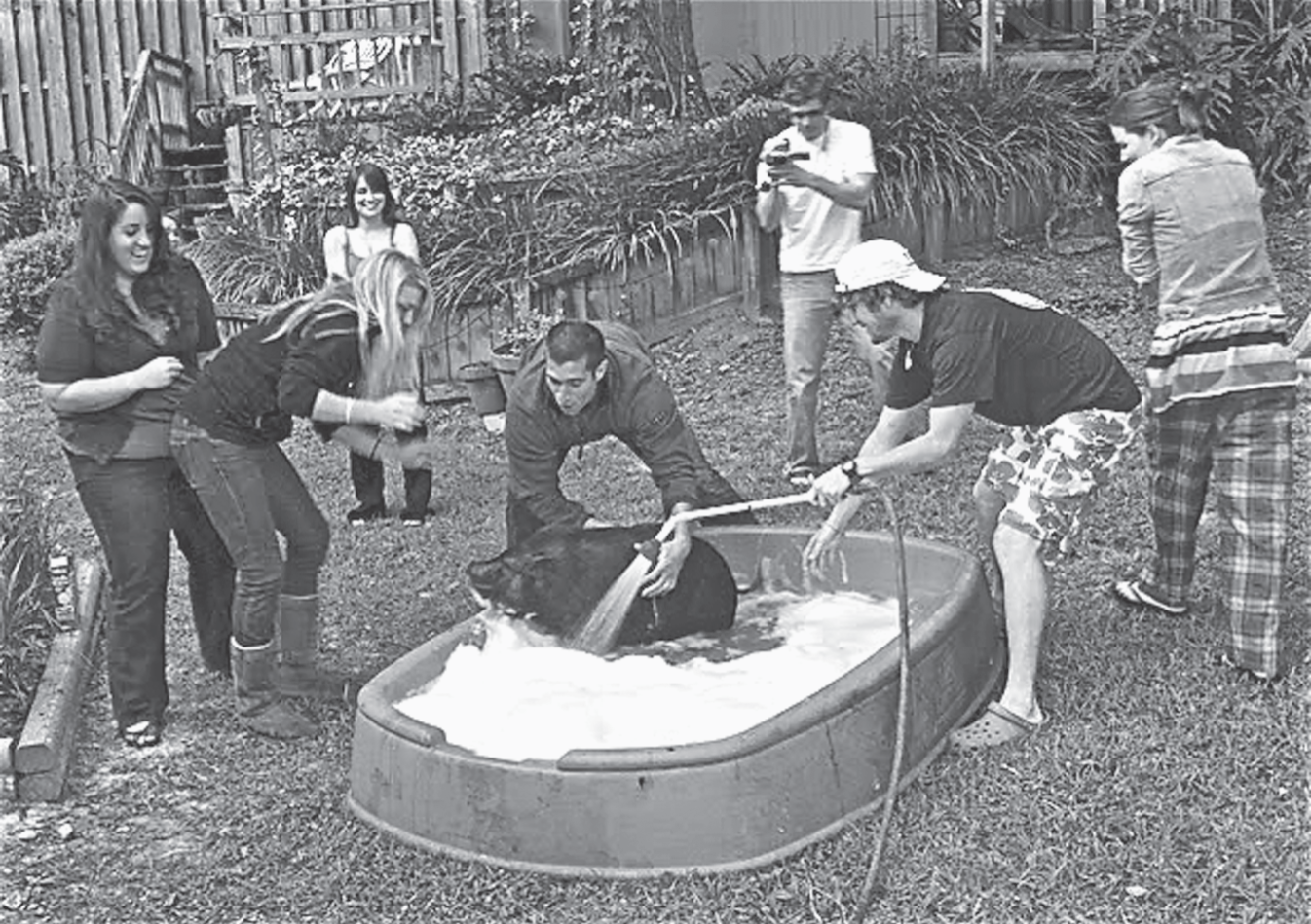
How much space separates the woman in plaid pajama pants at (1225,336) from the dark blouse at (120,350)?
2980 millimetres

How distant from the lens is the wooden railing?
15055mm

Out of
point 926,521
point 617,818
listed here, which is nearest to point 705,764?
point 617,818

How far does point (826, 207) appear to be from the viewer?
312 inches

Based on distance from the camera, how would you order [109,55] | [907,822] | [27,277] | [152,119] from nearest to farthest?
[907,822] < [27,277] < [152,119] < [109,55]

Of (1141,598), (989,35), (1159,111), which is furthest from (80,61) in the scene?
(1159,111)

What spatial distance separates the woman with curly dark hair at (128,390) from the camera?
5254 millimetres

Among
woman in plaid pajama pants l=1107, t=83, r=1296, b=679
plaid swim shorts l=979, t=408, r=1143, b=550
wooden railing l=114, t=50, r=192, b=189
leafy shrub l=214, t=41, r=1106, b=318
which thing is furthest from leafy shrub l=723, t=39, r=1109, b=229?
plaid swim shorts l=979, t=408, r=1143, b=550

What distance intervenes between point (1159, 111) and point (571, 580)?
2339mm

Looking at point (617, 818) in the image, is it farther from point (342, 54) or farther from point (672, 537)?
point (342, 54)

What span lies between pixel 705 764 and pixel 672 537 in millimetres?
1264

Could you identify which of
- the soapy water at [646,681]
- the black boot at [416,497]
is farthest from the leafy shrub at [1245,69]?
the soapy water at [646,681]

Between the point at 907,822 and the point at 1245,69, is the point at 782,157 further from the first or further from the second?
the point at 1245,69

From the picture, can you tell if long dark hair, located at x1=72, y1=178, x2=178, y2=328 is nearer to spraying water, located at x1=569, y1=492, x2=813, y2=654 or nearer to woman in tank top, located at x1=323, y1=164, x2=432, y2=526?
spraying water, located at x1=569, y1=492, x2=813, y2=654

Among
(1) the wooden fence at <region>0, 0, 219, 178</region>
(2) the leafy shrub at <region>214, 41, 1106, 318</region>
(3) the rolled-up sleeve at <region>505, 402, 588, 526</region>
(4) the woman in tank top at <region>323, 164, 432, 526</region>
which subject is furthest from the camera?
(1) the wooden fence at <region>0, 0, 219, 178</region>
